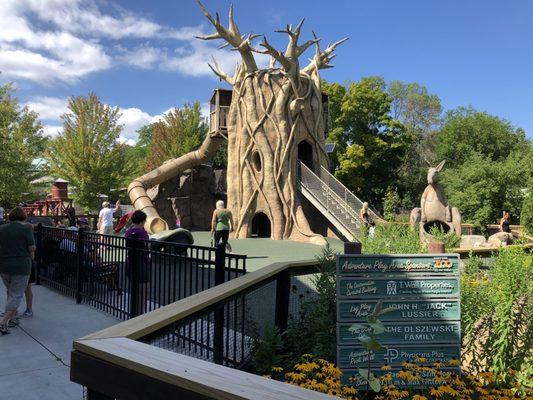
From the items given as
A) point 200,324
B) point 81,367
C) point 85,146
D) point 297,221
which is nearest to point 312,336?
point 200,324

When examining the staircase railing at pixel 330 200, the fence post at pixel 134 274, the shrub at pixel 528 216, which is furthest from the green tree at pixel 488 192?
the fence post at pixel 134 274

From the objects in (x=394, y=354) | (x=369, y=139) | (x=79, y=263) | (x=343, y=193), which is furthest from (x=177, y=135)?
(x=394, y=354)

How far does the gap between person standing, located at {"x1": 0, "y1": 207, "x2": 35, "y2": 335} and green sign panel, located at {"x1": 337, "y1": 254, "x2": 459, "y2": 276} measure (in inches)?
174

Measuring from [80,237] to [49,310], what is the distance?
1.32m

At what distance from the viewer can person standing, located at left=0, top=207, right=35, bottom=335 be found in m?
5.73

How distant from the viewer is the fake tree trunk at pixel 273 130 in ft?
69.3

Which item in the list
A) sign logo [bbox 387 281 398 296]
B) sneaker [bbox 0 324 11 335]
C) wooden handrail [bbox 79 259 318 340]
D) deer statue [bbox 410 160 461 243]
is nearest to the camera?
wooden handrail [bbox 79 259 318 340]

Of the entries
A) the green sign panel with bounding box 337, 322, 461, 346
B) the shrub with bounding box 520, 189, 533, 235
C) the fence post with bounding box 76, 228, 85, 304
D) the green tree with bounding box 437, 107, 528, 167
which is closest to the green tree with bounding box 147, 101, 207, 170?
the green tree with bounding box 437, 107, 528, 167

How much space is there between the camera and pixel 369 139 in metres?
35.7

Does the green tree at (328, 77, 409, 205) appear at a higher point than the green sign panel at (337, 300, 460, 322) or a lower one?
higher

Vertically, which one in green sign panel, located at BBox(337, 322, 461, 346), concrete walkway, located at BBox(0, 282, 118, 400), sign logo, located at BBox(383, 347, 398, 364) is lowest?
concrete walkway, located at BBox(0, 282, 118, 400)

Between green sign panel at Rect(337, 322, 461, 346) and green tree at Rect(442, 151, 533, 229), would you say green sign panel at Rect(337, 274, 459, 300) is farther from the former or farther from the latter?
green tree at Rect(442, 151, 533, 229)

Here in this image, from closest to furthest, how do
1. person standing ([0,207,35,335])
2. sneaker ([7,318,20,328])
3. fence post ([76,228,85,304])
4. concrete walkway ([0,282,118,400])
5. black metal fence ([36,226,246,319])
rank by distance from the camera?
1. concrete walkway ([0,282,118,400])
2. black metal fence ([36,226,246,319])
3. person standing ([0,207,35,335])
4. sneaker ([7,318,20,328])
5. fence post ([76,228,85,304])

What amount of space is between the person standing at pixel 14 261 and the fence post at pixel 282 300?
3488 millimetres
